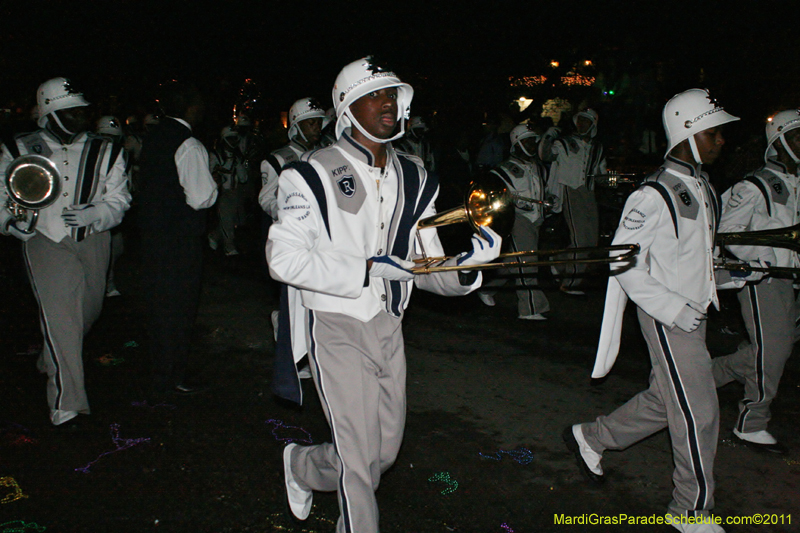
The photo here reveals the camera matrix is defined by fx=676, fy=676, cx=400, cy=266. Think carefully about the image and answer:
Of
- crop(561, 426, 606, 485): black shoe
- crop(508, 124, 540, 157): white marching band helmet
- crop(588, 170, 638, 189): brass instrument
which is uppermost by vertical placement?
crop(508, 124, 540, 157): white marching band helmet

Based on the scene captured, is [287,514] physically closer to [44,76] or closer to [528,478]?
[528,478]

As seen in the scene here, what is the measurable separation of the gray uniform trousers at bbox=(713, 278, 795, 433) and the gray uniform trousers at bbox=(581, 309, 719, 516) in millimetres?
1230

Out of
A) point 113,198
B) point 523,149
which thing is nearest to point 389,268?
point 113,198

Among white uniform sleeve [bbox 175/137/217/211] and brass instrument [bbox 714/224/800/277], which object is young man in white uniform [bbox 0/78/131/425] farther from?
brass instrument [bbox 714/224/800/277]

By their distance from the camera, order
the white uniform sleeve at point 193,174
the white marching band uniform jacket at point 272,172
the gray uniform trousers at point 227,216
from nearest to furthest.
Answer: the white uniform sleeve at point 193,174 < the white marching band uniform jacket at point 272,172 < the gray uniform trousers at point 227,216

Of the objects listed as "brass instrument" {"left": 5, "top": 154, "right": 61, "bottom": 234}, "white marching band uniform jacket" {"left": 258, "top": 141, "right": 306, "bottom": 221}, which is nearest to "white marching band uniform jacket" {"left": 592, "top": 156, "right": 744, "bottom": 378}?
"white marching band uniform jacket" {"left": 258, "top": 141, "right": 306, "bottom": 221}

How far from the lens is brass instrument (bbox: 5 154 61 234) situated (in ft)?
15.0

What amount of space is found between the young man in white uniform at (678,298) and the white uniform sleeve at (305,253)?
1.68 metres

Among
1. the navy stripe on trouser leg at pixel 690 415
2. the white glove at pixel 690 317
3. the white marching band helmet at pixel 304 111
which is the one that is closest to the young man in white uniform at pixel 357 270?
the white glove at pixel 690 317

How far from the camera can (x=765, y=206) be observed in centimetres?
474

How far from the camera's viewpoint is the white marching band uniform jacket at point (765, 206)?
4691 mm

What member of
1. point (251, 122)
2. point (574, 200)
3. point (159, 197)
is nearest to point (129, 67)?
point (159, 197)

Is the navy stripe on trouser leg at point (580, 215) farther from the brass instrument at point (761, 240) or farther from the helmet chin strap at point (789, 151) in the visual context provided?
the brass instrument at point (761, 240)

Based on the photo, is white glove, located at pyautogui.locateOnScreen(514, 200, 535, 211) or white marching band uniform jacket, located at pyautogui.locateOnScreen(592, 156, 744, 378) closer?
white marching band uniform jacket, located at pyautogui.locateOnScreen(592, 156, 744, 378)
